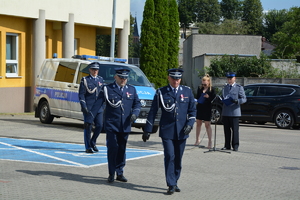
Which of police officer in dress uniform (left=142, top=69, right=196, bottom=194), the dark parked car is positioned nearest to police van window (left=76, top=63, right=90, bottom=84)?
the dark parked car

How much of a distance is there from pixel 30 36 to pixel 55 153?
1316cm

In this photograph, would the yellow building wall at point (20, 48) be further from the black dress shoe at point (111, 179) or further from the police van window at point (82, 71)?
the black dress shoe at point (111, 179)

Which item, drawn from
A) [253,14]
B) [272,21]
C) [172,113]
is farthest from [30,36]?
[272,21]

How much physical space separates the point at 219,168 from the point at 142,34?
93.6 ft

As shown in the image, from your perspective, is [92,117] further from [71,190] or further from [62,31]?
[62,31]

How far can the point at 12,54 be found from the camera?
73.7ft

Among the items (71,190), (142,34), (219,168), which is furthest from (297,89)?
(142,34)

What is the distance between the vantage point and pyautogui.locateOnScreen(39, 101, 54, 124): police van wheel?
648 inches

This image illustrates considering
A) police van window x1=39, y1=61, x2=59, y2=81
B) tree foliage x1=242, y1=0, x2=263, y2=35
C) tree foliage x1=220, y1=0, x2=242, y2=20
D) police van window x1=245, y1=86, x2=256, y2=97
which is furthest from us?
tree foliage x1=220, y1=0, x2=242, y2=20

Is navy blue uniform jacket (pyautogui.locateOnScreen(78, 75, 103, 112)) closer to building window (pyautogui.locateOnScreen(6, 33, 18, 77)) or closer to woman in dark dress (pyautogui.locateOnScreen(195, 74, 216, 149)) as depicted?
woman in dark dress (pyautogui.locateOnScreen(195, 74, 216, 149))

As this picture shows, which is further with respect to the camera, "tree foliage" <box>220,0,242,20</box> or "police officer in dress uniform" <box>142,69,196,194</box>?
"tree foliage" <box>220,0,242,20</box>

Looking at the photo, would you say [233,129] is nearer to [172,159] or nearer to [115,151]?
[115,151]

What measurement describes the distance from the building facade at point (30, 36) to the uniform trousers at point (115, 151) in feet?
47.2

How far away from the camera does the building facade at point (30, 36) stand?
21641 millimetres
